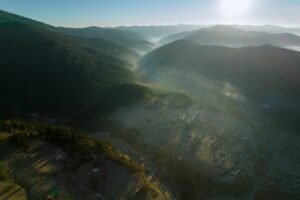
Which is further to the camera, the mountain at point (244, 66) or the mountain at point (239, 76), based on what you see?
the mountain at point (244, 66)

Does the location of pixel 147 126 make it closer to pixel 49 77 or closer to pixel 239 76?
pixel 49 77

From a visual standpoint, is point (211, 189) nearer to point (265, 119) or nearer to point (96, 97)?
point (265, 119)

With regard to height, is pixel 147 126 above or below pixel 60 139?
below

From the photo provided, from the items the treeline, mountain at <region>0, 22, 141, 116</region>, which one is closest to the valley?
the treeline

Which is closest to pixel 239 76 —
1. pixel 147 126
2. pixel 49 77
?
pixel 147 126

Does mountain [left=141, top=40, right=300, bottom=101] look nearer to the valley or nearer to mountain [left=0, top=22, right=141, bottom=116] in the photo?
the valley

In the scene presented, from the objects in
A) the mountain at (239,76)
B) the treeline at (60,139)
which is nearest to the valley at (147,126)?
the treeline at (60,139)

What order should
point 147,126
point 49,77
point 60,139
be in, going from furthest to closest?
point 49,77 < point 147,126 < point 60,139

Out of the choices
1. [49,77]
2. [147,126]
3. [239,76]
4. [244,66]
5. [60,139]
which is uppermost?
[60,139]

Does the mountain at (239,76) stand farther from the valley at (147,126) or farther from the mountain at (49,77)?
the mountain at (49,77)
